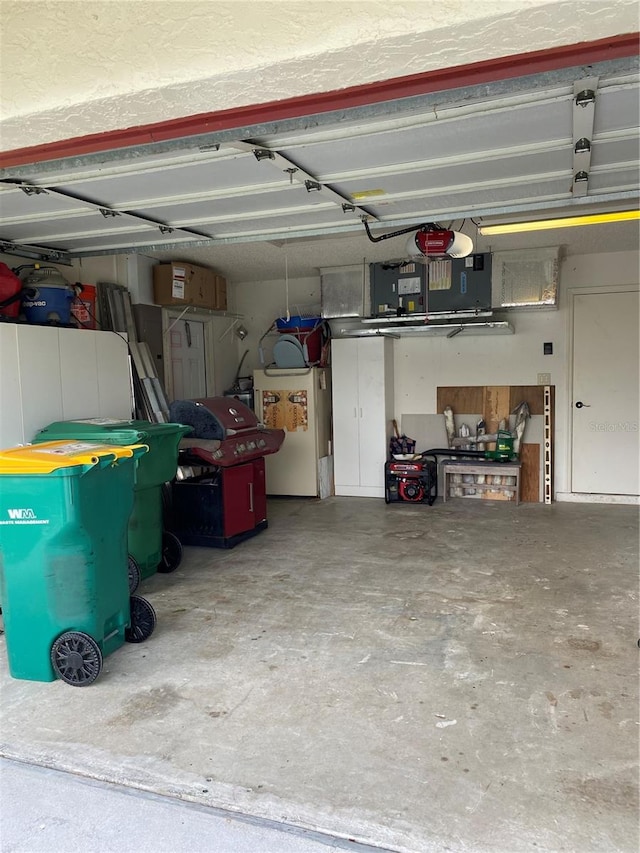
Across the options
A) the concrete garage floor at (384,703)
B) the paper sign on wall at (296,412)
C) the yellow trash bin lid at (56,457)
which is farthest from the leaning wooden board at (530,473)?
the yellow trash bin lid at (56,457)

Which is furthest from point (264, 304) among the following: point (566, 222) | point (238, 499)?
point (566, 222)

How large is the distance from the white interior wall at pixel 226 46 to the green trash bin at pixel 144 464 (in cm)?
233

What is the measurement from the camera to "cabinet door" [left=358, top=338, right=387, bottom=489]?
22.5 ft

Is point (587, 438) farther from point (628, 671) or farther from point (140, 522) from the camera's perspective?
point (140, 522)

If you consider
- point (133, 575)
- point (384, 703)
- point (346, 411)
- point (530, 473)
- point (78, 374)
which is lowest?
point (384, 703)

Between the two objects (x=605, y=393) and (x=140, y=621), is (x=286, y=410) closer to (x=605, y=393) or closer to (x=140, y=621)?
(x=605, y=393)

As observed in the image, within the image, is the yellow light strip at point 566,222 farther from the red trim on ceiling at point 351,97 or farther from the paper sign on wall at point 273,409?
the paper sign on wall at point 273,409

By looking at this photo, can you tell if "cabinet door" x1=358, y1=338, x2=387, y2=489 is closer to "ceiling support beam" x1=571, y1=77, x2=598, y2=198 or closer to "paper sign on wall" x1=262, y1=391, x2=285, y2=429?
"paper sign on wall" x1=262, y1=391, x2=285, y2=429

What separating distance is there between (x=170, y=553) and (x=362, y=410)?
3109 mm

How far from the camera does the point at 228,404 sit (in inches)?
212

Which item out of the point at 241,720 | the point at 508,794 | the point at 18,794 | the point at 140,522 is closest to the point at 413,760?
the point at 508,794

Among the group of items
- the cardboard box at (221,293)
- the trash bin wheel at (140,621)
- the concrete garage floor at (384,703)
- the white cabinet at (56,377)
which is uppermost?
the cardboard box at (221,293)

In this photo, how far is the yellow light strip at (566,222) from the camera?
4.01 metres

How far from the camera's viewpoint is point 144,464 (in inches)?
161
